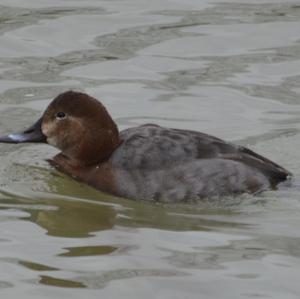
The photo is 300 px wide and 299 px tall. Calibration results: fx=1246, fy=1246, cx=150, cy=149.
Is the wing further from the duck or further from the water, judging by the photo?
the water

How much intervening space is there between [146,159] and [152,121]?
1784 millimetres

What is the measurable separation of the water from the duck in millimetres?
103

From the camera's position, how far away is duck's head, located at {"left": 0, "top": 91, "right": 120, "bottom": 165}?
29.5 ft

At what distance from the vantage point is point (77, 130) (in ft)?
29.8

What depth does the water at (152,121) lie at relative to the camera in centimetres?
702

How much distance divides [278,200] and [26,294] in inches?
98.6

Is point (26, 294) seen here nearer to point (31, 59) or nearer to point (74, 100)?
point (74, 100)

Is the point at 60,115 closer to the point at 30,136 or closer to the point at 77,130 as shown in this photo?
the point at 77,130

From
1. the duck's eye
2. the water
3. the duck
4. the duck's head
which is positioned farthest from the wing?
the duck's eye

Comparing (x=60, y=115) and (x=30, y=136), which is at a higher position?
(x=60, y=115)

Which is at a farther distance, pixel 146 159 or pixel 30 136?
pixel 30 136

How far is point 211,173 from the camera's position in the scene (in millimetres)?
8703

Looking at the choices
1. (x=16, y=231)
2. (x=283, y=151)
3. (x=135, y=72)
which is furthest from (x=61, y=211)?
(x=135, y=72)

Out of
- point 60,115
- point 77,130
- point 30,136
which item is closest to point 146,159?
point 77,130
